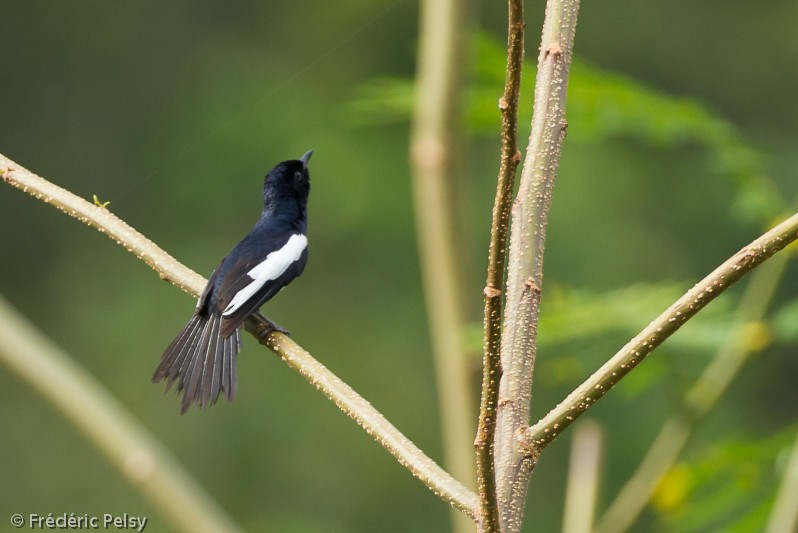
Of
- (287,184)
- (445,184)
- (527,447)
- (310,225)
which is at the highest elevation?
(310,225)

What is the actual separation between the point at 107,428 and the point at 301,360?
0.71 meters

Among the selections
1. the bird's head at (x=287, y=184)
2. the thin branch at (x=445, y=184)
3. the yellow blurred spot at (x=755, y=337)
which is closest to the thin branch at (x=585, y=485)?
the thin branch at (x=445, y=184)

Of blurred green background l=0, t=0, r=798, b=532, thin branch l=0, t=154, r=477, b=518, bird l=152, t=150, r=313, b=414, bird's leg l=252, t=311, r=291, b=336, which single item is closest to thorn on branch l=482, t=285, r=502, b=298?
thin branch l=0, t=154, r=477, b=518

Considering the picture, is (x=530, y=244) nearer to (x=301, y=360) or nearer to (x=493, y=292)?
(x=493, y=292)

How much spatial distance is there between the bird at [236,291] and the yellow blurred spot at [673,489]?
1084 millimetres

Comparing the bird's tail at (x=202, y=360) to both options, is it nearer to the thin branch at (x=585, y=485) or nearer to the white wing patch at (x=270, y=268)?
the white wing patch at (x=270, y=268)

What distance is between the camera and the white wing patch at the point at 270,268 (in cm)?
269

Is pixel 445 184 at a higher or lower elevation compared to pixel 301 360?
higher

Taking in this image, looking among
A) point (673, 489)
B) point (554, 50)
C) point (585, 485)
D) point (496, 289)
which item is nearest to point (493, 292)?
point (496, 289)

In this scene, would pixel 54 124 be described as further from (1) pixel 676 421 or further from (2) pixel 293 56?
(1) pixel 676 421

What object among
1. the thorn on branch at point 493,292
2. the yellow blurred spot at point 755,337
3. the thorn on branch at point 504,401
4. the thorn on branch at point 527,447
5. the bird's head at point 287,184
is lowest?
the thorn on branch at point 527,447

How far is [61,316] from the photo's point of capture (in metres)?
9.48

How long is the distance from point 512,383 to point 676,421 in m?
1.30

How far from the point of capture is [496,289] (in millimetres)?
1287
